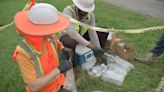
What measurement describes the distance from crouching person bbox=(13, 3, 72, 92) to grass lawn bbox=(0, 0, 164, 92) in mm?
1333

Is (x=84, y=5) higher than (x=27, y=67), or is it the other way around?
(x=27, y=67)

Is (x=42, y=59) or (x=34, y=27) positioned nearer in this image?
(x=34, y=27)

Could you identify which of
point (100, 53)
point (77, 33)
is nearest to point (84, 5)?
point (77, 33)

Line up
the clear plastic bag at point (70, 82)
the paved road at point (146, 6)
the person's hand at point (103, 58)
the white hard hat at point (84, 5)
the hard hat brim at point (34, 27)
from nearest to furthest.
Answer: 1. the hard hat brim at point (34, 27)
2. the clear plastic bag at point (70, 82)
3. the white hard hat at point (84, 5)
4. the person's hand at point (103, 58)
5. the paved road at point (146, 6)

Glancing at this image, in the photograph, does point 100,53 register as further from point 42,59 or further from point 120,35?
point 42,59

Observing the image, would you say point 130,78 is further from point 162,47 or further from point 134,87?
point 162,47

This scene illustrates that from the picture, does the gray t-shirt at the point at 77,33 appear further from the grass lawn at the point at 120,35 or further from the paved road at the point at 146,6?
the paved road at the point at 146,6

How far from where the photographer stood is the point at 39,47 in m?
2.90

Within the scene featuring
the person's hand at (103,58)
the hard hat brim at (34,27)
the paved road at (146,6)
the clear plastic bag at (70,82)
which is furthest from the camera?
the paved road at (146,6)

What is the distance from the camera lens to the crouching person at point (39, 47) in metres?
2.63

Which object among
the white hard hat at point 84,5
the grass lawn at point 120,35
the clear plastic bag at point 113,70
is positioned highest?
the white hard hat at point 84,5

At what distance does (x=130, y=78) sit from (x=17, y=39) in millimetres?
2586

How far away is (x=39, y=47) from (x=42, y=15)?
354mm

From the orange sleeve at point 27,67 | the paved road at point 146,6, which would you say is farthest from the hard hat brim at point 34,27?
the paved road at point 146,6
